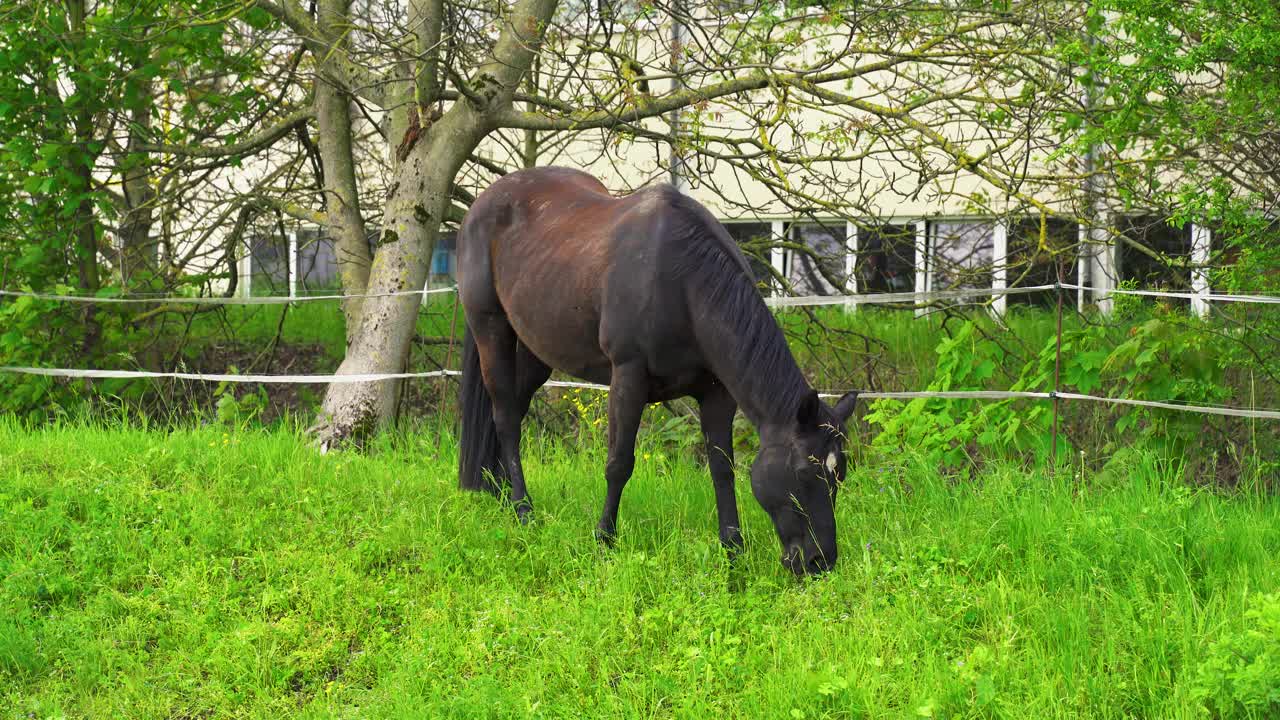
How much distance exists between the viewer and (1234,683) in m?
3.48

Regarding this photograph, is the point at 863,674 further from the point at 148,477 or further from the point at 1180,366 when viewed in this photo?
the point at 148,477

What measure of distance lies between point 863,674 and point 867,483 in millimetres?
2061

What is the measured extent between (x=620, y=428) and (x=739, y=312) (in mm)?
739

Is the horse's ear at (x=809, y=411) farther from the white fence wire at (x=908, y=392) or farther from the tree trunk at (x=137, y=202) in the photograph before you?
the tree trunk at (x=137, y=202)

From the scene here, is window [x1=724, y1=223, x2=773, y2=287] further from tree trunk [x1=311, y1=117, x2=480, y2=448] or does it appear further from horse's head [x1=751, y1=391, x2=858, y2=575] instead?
tree trunk [x1=311, y1=117, x2=480, y2=448]

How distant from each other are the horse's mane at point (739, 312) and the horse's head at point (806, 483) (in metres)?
0.12

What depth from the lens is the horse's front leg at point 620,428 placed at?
5.10m

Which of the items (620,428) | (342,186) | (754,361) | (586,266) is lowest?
(620,428)

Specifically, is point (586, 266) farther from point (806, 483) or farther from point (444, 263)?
point (444, 263)

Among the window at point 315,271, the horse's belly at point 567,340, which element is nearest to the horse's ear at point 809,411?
the horse's belly at point 567,340

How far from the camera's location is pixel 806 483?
181 inches

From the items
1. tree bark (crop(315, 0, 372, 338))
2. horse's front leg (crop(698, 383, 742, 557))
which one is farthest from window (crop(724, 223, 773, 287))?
tree bark (crop(315, 0, 372, 338))

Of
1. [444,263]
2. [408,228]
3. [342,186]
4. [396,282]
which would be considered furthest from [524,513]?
[444,263]

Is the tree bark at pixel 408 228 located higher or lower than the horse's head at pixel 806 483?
higher
